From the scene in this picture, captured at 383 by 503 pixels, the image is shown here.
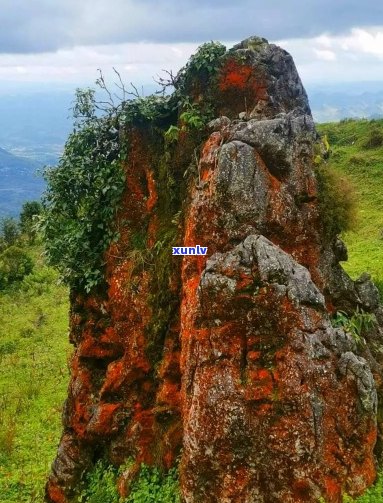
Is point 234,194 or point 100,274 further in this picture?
point 100,274

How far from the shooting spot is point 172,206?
12227mm

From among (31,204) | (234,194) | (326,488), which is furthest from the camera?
(31,204)

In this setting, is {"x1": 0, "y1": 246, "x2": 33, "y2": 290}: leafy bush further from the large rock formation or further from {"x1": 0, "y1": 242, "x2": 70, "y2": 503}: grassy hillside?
the large rock formation

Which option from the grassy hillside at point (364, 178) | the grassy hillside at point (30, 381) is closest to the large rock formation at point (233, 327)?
the grassy hillside at point (30, 381)

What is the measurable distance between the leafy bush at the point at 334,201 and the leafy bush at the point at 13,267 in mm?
27510

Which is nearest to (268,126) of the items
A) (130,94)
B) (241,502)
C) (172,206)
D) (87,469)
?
(172,206)

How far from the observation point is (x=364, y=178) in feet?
128

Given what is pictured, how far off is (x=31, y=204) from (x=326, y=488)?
45.7m

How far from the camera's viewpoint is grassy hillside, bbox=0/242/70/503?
15.5 metres

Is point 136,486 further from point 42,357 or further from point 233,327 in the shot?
point 42,357

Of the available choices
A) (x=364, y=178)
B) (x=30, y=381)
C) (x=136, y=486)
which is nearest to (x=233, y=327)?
(x=136, y=486)

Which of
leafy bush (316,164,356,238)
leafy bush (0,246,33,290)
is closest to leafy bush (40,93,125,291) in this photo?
leafy bush (316,164,356,238)

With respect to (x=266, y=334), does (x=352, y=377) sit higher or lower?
lower

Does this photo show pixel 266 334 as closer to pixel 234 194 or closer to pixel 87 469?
pixel 234 194
